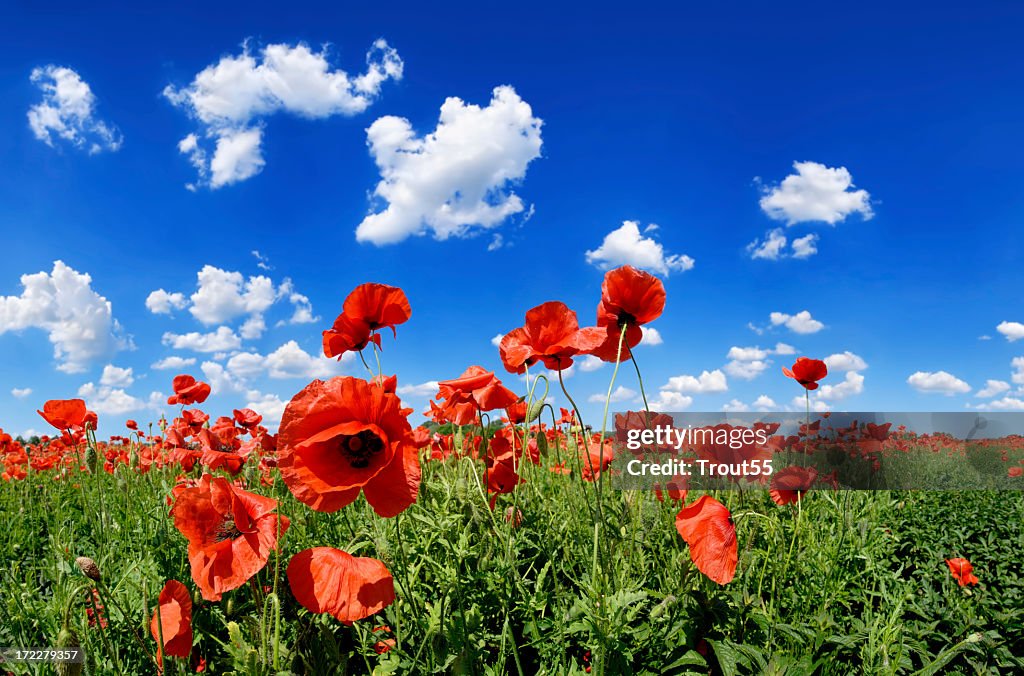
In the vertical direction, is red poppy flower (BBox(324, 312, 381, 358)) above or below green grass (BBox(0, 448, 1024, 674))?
above

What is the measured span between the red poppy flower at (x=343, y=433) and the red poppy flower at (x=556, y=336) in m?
0.57

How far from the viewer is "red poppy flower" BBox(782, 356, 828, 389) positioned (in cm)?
313

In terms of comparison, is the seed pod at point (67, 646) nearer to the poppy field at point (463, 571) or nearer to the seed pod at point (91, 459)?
the poppy field at point (463, 571)

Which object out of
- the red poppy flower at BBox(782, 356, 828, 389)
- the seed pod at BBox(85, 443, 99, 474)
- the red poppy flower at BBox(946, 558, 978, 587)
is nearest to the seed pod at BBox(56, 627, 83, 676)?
the seed pod at BBox(85, 443, 99, 474)

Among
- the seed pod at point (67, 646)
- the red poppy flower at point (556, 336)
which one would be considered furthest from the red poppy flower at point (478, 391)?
the seed pod at point (67, 646)

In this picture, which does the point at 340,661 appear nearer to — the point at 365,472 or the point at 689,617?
the point at 365,472

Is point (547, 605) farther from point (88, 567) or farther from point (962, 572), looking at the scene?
point (962, 572)

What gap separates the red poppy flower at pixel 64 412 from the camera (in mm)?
2896

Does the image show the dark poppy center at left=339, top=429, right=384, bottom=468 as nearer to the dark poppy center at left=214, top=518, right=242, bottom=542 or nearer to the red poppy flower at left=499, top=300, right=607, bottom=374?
the dark poppy center at left=214, top=518, right=242, bottom=542

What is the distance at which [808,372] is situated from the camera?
10.4 ft

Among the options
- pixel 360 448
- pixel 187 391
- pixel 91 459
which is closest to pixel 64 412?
pixel 91 459

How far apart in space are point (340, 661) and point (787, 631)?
Answer: 1.24 m

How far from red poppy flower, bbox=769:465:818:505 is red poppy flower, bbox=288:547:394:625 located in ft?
6.05

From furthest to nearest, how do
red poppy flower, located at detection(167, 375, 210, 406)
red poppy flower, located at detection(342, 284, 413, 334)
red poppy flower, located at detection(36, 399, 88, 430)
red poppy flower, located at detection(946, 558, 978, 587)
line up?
red poppy flower, located at detection(167, 375, 210, 406), red poppy flower, located at detection(946, 558, 978, 587), red poppy flower, located at detection(36, 399, 88, 430), red poppy flower, located at detection(342, 284, 413, 334)
